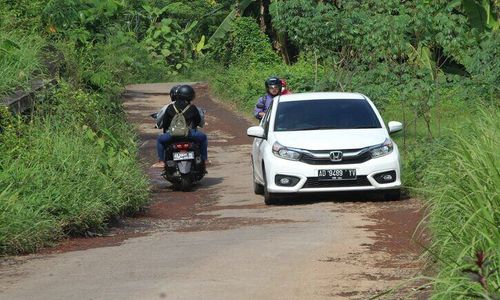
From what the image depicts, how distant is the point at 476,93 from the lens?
2295cm

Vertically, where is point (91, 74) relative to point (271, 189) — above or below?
above

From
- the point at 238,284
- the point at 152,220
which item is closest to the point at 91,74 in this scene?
the point at 152,220

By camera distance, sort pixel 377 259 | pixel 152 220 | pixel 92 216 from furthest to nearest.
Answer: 1. pixel 152 220
2. pixel 92 216
3. pixel 377 259

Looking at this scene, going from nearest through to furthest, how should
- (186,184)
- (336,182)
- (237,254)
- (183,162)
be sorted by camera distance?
(237,254) < (336,182) < (183,162) < (186,184)

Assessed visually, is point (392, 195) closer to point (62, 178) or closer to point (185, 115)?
point (185, 115)

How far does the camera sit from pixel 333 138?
58.0 ft

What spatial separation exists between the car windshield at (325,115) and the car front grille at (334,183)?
1248mm

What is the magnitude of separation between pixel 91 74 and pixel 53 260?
1076cm

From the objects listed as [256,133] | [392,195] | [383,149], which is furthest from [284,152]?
[392,195]

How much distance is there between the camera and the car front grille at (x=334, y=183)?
17.3 meters

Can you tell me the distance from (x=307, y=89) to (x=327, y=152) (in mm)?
15871

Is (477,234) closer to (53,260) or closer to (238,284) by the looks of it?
(238,284)

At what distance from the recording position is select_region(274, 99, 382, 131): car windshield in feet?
60.6

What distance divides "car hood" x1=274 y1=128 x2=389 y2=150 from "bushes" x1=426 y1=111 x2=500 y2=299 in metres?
5.48
